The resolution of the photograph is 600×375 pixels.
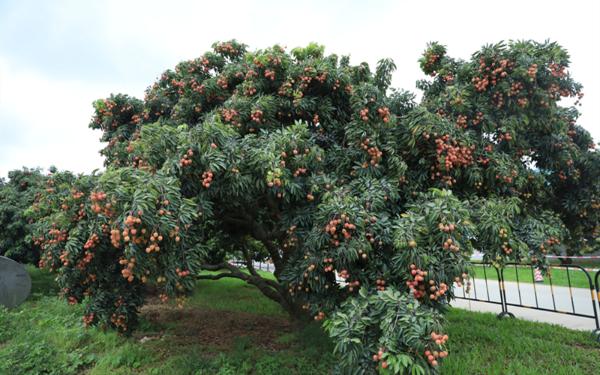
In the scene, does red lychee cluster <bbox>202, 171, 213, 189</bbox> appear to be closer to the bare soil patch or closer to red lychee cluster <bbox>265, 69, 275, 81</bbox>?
red lychee cluster <bbox>265, 69, 275, 81</bbox>

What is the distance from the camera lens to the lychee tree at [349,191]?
2811mm

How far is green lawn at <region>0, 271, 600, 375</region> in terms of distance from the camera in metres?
4.57

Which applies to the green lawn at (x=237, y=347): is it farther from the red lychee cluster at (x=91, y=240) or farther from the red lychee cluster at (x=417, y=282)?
the red lychee cluster at (x=91, y=240)

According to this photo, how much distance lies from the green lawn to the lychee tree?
872 mm

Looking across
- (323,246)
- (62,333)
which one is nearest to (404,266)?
(323,246)

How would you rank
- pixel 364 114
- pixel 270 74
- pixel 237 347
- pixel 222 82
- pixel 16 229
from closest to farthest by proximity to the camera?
pixel 364 114 < pixel 270 74 < pixel 222 82 < pixel 237 347 < pixel 16 229

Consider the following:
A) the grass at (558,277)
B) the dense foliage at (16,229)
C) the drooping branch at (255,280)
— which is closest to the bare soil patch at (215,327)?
the drooping branch at (255,280)

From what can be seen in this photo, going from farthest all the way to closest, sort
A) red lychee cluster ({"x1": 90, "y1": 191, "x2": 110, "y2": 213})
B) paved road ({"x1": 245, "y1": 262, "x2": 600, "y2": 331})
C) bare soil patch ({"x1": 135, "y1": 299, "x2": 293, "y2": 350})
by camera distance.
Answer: paved road ({"x1": 245, "y1": 262, "x2": 600, "y2": 331}) < bare soil patch ({"x1": 135, "y1": 299, "x2": 293, "y2": 350}) < red lychee cluster ({"x1": 90, "y1": 191, "x2": 110, "y2": 213})

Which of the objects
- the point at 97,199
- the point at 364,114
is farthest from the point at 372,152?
the point at 97,199

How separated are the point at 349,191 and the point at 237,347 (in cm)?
327

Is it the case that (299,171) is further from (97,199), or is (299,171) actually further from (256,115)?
(97,199)

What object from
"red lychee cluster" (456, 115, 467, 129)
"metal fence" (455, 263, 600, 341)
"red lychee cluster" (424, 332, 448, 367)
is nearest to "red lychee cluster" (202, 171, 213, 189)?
"red lychee cluster" (424, 332, 448, 367)

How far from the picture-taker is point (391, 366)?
235 cm

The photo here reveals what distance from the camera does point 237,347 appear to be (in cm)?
541
